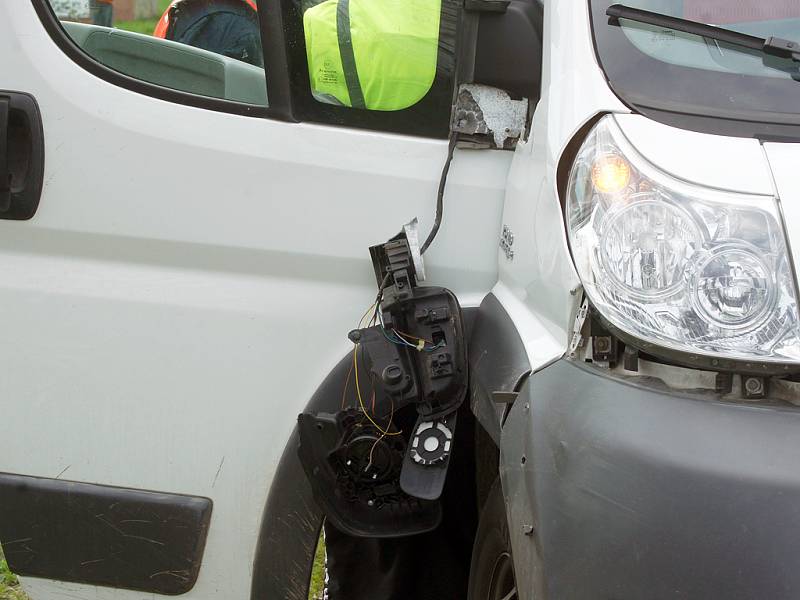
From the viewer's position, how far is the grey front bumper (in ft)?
4.35

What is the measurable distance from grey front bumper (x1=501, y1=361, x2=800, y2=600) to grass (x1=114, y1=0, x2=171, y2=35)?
4.34 ft

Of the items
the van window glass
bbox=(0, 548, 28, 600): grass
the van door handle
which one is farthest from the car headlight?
bbox=(0, 548, 28, 600): grass

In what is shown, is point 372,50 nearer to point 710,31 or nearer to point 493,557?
point 710,31

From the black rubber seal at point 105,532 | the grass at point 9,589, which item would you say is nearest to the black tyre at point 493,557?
the black rubber seal at point 105,532

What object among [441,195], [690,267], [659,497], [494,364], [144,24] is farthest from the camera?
[144,24]

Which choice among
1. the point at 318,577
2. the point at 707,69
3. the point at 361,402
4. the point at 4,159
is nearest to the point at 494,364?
the point at 361,402

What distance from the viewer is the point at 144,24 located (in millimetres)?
2270

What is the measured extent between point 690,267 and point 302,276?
3.02 ft

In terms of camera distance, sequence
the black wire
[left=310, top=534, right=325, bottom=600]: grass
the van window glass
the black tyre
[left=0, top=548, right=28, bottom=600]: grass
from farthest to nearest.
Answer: [left=0, top=548, right=28, bottom=600]: grass
[left=310, top=534, right=325, bottom=600]: grass
the van window glass
the black wire
the black tyre

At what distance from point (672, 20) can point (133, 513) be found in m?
1.53

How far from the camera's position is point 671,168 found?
1.52 meters

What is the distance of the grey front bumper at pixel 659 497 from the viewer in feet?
4.35

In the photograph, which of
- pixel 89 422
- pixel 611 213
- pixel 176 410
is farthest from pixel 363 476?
pixel 611 213

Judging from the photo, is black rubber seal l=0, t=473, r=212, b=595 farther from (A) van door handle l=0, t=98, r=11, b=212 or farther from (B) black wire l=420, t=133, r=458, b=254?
(B) black wire l=420, t=133, r=458, b=254
